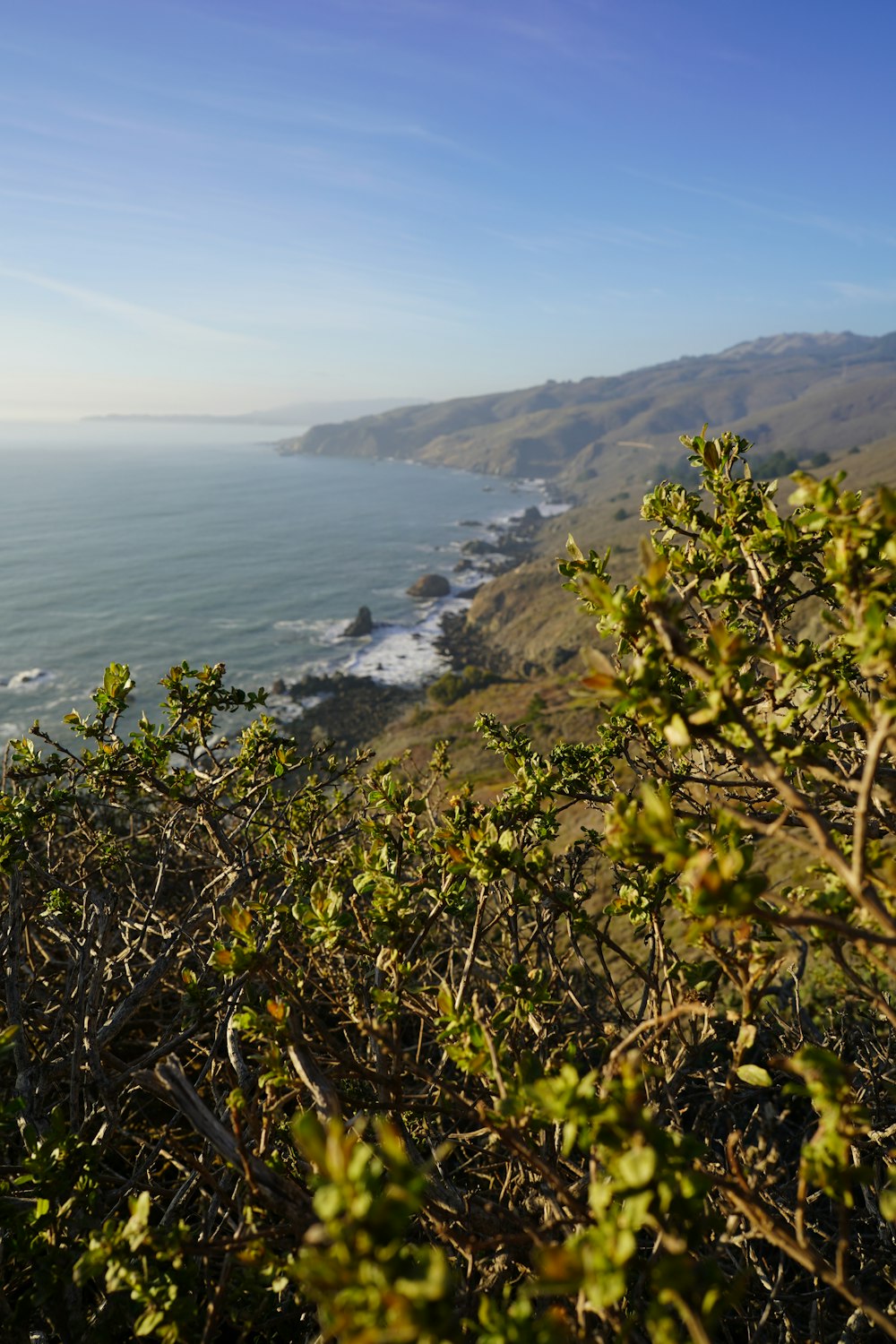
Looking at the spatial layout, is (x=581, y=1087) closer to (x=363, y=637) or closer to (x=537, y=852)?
(x=537, y=852)

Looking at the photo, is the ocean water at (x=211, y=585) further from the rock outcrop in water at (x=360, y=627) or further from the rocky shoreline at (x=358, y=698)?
the rocky shoreline at (x=358, y=698)

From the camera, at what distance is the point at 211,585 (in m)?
76.8

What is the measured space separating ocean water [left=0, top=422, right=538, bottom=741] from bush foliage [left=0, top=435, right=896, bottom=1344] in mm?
43894

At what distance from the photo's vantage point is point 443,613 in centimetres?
6950

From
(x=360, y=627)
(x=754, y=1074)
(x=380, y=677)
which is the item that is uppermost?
(x=754, y=1074)

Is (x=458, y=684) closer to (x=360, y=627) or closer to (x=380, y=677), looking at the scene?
(x=380, y=677)

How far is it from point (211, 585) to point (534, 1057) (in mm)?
80273

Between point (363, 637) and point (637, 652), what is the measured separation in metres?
59.9

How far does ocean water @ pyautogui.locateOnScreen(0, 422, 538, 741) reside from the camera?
174ft

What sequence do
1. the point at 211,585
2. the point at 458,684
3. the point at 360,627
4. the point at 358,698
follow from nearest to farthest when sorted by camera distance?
the point at 358,698
the point at 458,684
the point at 360,627
the point at 211,585

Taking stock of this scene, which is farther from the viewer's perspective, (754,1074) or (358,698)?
(358,698)

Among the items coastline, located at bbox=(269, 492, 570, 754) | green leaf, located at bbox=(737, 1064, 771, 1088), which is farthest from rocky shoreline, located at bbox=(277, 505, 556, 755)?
green leaf, located at bbox=(737, 1064, 771, 1088)

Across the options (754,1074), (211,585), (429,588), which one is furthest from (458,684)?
(754,1074)

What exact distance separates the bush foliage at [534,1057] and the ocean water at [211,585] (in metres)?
43.9
